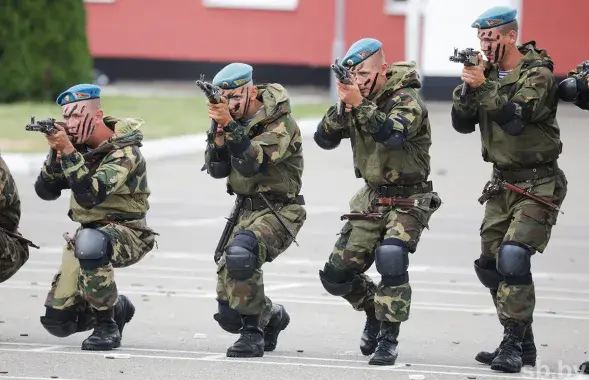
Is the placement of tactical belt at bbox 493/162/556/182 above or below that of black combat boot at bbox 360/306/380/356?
above

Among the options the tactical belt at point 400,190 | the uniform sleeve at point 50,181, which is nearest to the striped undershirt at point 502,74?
the tactical belt at point 400,190

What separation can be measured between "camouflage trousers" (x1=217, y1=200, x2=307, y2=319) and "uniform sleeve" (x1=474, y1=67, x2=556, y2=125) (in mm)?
1330

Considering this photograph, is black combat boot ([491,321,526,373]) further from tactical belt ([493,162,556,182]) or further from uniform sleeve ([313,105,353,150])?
uniform sleeve ([313,105,353,150])

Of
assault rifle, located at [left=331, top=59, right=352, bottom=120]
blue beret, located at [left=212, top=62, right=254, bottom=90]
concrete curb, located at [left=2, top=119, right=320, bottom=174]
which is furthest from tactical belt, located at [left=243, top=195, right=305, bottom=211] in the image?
concrete curb, located at [left=2, top=119, right=320, bottom=174]

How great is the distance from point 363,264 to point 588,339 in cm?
199

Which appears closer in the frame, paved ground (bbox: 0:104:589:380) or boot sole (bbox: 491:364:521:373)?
boot sole (bbox: 491:364:521:373)

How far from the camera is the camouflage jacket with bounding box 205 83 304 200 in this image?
8578 mm

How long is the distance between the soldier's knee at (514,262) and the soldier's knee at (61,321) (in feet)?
8.20

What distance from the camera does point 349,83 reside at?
27.1 feet

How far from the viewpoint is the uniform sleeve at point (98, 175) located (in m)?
8.43

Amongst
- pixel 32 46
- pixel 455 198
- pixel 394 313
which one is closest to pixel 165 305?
pixel 394 313

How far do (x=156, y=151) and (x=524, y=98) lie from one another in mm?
12893

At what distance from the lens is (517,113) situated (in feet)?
26.9

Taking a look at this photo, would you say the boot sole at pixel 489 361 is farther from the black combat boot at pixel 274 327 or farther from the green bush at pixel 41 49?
the green bush at pixel 41 49
